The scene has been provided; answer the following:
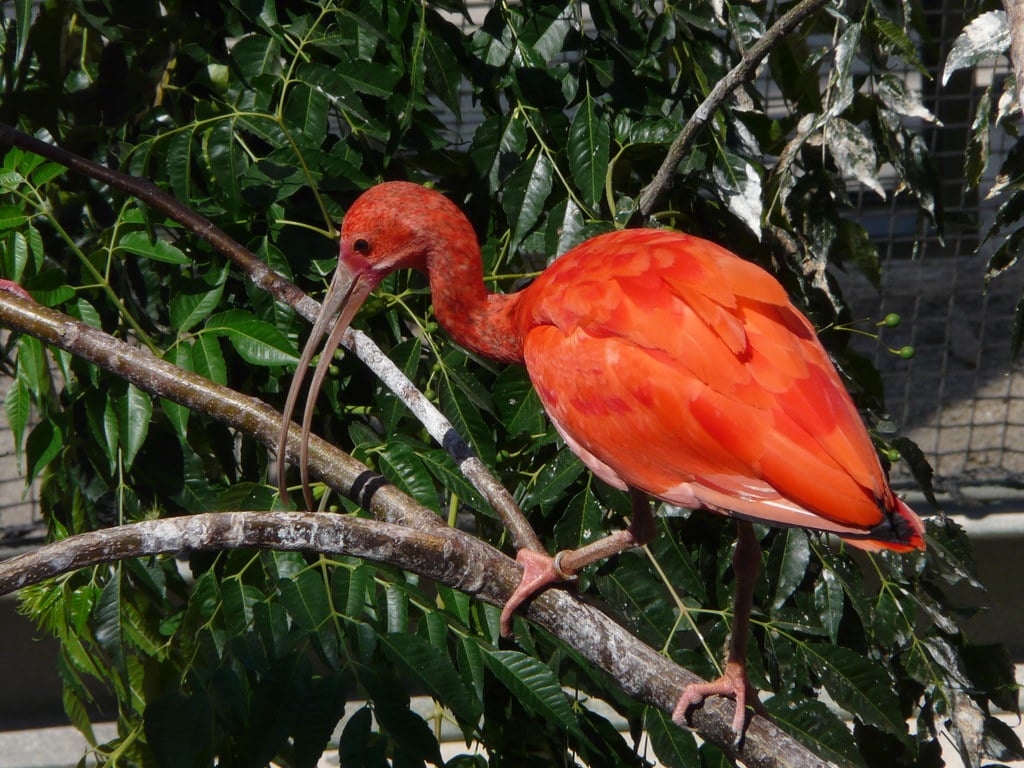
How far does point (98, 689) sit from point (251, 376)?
9.15ft

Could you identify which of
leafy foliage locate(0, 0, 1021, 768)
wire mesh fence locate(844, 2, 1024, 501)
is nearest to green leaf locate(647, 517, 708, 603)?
leafy foliage locate(0, 0, 1021, 768)

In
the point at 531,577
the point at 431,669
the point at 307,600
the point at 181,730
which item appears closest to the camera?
the point at 181,730

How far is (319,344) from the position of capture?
9.48 feet

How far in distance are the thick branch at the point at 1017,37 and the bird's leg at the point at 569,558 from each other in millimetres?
1187

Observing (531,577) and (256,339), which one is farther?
(256,339)

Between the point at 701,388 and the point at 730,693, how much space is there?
27.8 inches

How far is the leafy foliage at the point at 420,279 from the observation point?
2.66 meters

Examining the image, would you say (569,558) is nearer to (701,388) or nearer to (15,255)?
(701,388)

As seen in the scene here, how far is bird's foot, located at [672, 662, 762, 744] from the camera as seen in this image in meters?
2.31

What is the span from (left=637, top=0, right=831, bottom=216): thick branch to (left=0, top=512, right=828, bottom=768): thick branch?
1043 millimetres

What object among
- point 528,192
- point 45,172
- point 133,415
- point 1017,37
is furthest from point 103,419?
point 1017,37

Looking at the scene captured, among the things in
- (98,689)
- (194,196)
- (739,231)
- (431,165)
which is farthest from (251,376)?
(98,689)

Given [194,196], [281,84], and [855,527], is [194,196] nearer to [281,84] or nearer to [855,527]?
[281,84]

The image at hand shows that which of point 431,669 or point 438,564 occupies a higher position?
point 438,564
